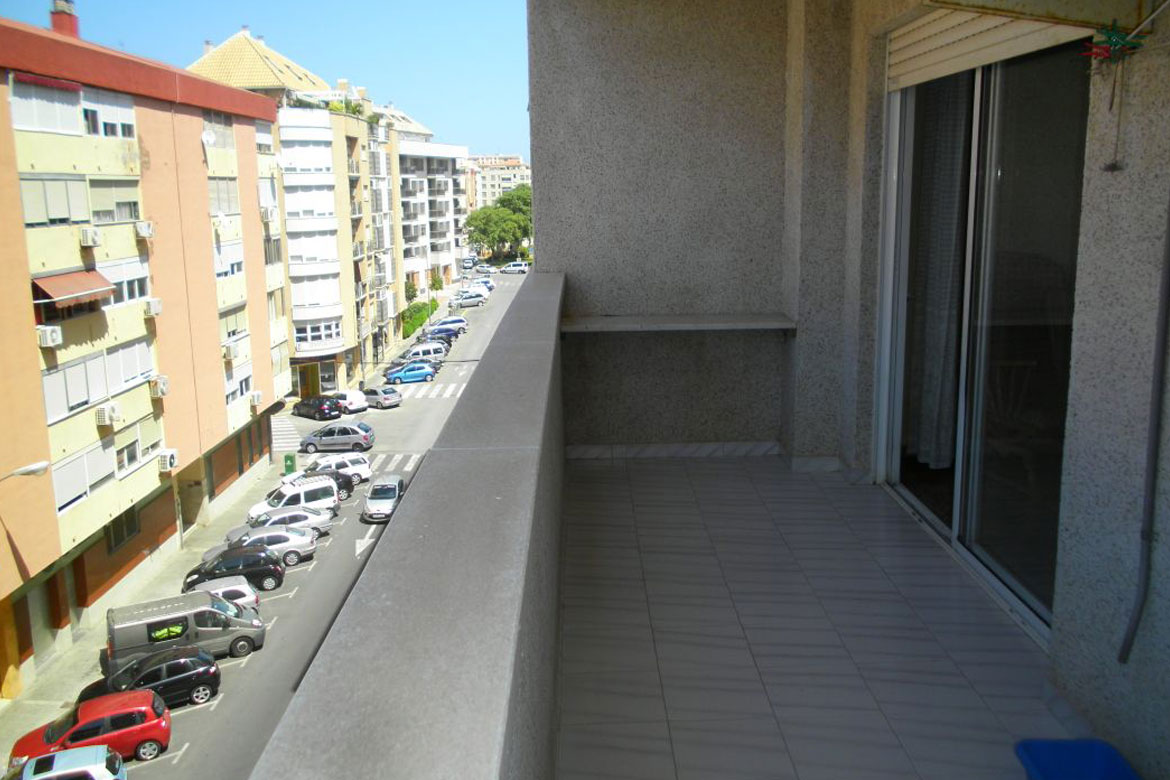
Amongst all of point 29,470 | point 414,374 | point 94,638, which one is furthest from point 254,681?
point 414,374

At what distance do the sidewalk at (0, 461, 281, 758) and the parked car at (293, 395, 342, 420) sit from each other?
3.30m

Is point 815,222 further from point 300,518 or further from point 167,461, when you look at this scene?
point 167,461

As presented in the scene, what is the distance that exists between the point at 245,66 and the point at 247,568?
30096 mm

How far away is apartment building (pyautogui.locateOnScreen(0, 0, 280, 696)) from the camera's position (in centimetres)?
1563

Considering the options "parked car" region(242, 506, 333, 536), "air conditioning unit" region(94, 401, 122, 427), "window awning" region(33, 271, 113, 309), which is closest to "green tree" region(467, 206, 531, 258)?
"parked car" region(242, 506, 333, 536)

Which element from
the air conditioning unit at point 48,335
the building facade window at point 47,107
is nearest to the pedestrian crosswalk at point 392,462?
the air conditioning unit at point 48,335

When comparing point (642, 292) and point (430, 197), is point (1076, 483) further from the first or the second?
point (430, 197)

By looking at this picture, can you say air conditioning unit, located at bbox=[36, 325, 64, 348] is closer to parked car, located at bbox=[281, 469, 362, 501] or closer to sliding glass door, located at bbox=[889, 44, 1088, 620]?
parked car, located at bbox=[281, 469, 362, 501]

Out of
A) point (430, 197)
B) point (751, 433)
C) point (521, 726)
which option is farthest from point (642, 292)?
point (430, 197)

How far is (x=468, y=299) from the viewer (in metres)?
46.2

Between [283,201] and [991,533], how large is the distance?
32.8 m

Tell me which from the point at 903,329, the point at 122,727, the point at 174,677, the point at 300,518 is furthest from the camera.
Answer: the point at 300,518

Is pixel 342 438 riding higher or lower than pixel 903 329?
lower

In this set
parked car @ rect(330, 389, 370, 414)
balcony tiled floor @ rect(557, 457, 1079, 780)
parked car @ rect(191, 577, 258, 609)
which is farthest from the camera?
parked car @ rect(330, 389, 370, 414)
